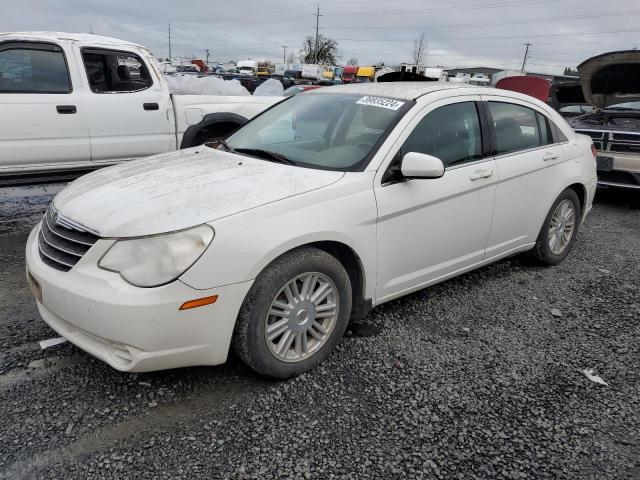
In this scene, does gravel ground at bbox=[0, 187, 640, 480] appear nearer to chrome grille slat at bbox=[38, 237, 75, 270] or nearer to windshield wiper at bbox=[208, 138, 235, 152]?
chrome grille slat at bbox=[38, 237, 75, 270]

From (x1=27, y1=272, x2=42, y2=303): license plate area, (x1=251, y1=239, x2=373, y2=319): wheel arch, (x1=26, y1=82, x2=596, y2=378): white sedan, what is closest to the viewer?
(x1=26, y1=82, x2=596, y2=378): white sedan

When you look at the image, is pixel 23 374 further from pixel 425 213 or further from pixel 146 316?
pixel 425 213

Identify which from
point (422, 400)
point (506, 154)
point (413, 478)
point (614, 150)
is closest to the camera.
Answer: point (413, 478)

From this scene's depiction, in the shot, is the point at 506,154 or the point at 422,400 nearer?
the point at 422,400

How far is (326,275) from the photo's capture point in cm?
301

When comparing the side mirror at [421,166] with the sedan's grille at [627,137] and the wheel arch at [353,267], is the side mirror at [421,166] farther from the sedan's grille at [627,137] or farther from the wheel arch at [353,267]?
the sedan's grille at [627,137]

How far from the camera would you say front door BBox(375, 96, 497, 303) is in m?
3.31

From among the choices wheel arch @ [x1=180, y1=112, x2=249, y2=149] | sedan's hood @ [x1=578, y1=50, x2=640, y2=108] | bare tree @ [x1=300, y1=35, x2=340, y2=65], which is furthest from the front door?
bare tree @ [x1=300, y1=35, x2=340, y2=65]

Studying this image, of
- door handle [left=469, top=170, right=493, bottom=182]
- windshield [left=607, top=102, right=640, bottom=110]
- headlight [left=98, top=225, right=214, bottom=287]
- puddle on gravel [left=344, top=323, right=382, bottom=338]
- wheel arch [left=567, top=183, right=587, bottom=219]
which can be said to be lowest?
puddle on gravel [left=344, top=323, right=382, bottom=338]

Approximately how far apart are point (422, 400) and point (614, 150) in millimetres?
6378

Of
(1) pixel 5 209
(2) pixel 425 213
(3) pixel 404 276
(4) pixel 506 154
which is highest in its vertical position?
(4) pixel 506 154

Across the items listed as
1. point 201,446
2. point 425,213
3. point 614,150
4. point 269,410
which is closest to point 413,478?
point 269,410

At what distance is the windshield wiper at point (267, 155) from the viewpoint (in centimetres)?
340

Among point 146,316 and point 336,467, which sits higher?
point 146,316
